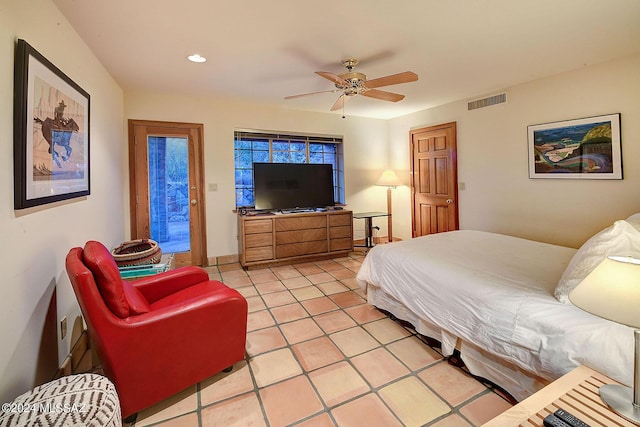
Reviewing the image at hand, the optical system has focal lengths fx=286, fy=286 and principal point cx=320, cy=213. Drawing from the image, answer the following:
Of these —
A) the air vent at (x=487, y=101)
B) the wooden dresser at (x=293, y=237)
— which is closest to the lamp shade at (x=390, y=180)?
the wooden dresser at (x=293, y=237)

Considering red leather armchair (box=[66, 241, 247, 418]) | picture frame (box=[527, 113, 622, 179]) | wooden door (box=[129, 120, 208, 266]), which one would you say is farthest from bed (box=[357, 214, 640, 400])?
wooden door (box=[129, 120, 208, 266])

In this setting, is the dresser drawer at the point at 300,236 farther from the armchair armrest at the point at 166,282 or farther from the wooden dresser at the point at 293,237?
the armchair armrest at the point at 166,282

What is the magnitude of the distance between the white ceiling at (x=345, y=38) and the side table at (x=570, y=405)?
225cm

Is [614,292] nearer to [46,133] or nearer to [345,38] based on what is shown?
[345,38]

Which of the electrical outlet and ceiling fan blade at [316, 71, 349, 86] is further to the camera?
ceiling fan blade at [316, 71, 349, 86]

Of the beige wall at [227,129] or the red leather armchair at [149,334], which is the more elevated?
the beige wall at [227,129]

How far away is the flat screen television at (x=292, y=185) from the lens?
14.2 feet

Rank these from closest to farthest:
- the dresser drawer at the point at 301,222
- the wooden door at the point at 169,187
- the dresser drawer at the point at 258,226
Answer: the wooden door at the point at 169,187
the dresser drawer at the point at 258,226
the dresser drawer at the point at 301,222

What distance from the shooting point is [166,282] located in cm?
223

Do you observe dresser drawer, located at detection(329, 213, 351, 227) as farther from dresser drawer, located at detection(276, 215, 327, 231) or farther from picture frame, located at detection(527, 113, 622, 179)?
picture frame, located at detection(527, 113, 622, 179)

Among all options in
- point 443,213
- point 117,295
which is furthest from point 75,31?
point 443,213

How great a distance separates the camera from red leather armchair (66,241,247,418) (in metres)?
1.44

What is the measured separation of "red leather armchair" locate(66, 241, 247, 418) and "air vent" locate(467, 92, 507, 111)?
159 inches

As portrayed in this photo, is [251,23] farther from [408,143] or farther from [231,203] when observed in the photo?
[408,143]
